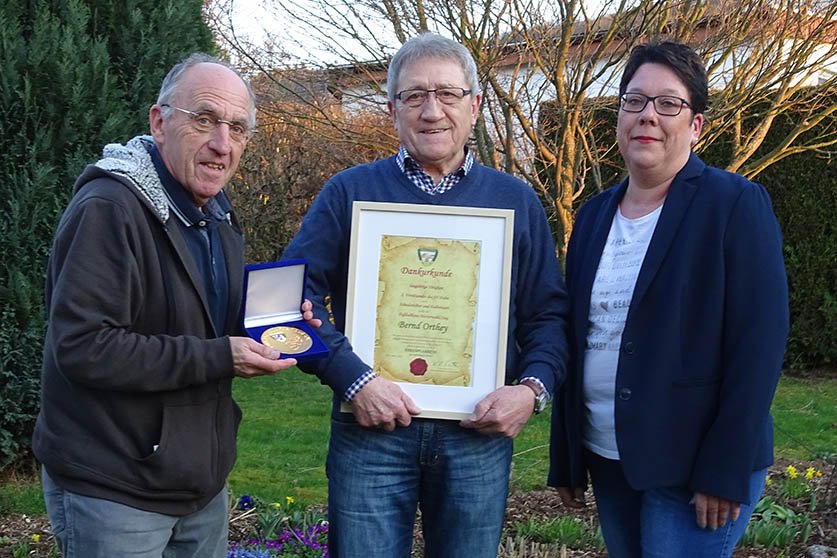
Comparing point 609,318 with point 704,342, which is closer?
point 704,342

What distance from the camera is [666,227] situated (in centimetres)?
254

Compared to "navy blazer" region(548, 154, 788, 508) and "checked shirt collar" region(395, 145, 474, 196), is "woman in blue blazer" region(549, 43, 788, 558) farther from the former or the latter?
"checked shirt collar" region(395, 145, 474, 196)

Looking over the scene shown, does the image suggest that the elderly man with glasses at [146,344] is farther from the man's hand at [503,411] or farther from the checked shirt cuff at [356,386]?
the man's hand at [503,411]

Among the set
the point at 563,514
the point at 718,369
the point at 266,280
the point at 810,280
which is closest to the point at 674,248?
the point at 718,369

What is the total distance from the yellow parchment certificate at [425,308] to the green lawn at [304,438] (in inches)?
121

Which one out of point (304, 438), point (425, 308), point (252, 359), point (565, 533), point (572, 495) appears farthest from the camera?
point (304, 438)

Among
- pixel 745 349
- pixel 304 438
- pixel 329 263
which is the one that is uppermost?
pixel 329 263

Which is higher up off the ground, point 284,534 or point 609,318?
point 609,318

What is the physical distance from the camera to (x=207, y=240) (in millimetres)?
2488

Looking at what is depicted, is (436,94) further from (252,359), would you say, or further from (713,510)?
(713,510)

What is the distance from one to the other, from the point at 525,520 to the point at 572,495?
191cm

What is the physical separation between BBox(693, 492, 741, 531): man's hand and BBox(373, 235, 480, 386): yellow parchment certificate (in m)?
0.80

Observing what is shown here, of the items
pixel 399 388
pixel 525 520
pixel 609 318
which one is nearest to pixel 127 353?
pixel 399 388

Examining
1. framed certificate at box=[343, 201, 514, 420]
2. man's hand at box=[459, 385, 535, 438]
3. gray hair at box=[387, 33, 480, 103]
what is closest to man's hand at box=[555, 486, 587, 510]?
man's hand at box=[459, 385, 535, 438]
